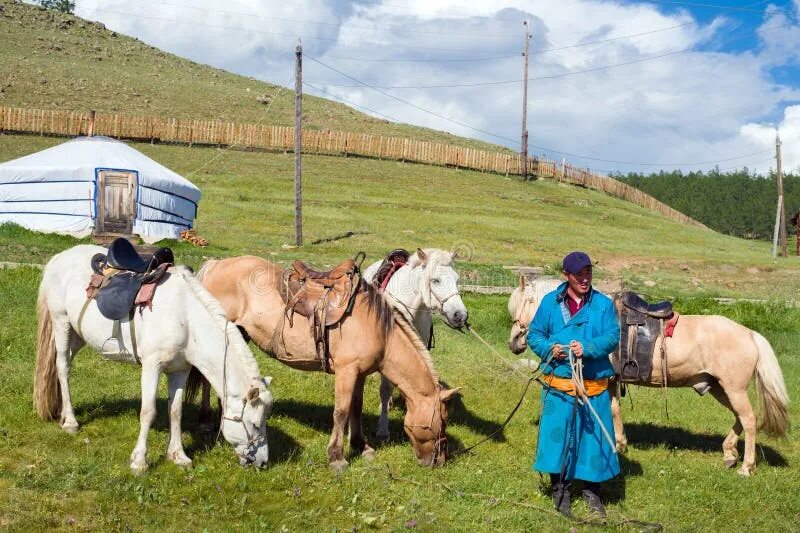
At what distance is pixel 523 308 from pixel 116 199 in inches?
694

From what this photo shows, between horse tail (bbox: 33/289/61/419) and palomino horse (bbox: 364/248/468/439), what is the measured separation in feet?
9.94

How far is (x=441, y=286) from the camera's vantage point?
6949 millimetres

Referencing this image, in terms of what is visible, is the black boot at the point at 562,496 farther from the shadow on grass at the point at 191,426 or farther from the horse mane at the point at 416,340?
the shadow on grass at the point at 191,426

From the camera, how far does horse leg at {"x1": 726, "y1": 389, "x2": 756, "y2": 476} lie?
6641 millimetres

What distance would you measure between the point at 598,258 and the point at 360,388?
2200 cm

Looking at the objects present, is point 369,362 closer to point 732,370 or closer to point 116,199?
point 732,370

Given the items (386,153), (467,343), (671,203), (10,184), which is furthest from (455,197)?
(671,203)

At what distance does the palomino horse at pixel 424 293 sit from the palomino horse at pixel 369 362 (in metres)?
0.58

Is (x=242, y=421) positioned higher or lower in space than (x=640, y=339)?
lower

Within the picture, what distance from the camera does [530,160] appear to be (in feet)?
160

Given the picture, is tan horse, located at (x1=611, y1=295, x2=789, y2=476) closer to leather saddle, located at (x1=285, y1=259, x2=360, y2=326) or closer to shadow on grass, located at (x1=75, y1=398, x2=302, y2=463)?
leather saddle, located at (x1=285, y1=259, x2=360, y2=326)

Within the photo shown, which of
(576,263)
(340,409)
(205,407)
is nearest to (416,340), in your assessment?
(340,409)

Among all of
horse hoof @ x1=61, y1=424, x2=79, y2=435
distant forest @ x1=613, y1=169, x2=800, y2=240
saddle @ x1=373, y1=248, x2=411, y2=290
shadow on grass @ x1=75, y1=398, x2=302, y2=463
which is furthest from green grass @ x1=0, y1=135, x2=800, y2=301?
distant forest @ x1=613, y1=169, x2=800, y2=240

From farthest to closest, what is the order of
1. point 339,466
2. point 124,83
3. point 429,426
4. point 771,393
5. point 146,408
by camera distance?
point 124,83
point 771,393
point 429,426
point 339,466
point 146,408
